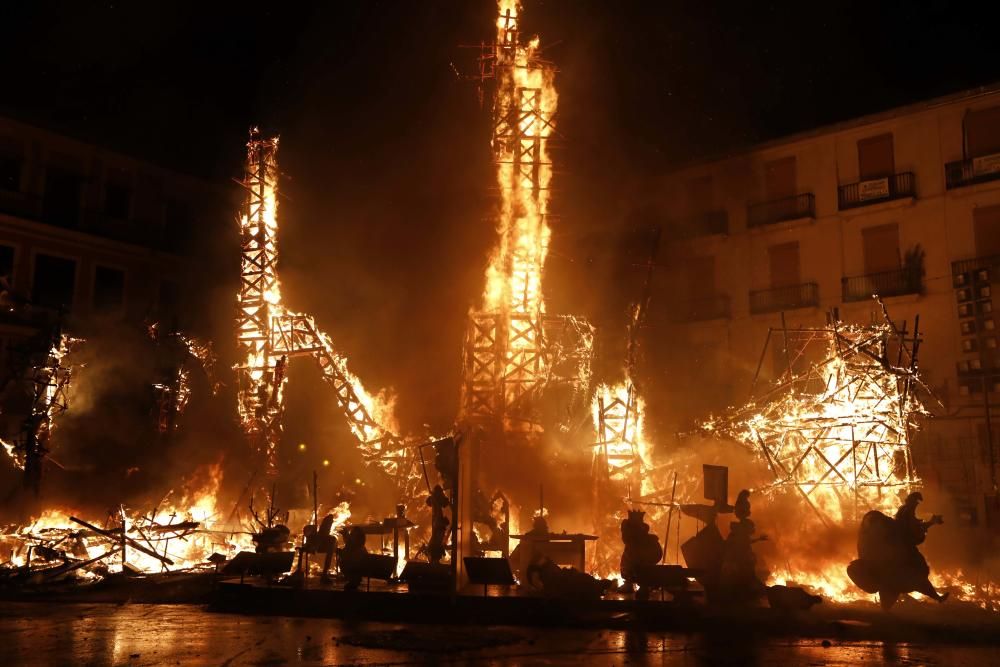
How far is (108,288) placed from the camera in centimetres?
3044

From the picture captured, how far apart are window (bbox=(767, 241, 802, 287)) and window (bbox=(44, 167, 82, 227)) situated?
80.4 ft

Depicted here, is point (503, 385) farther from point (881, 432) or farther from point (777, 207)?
point (777, 207)

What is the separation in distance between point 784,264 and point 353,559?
66.2 feet

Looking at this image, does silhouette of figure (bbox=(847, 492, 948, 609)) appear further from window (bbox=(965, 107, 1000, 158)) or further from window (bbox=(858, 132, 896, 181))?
window (bbox=(858, 132, 896, 181))

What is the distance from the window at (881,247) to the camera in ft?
89.1

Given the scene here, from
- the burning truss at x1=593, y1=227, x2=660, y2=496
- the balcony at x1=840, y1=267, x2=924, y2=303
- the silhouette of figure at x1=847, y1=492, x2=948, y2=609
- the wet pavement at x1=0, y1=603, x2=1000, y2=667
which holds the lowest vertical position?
the wet pavement at x1=0, y1=603, x2=1000, y2=667

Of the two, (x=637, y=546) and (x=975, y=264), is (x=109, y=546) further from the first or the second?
(x=975, y=264)

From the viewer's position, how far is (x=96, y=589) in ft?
54.8

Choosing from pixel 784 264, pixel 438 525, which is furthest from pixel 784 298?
pixel 438 525

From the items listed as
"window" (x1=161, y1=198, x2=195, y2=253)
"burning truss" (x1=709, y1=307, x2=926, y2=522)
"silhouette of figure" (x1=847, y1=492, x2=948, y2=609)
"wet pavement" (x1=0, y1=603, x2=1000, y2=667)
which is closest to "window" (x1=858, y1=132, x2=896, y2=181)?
"burning truss" (x1=709, y1=307, x2=926, y2=522)

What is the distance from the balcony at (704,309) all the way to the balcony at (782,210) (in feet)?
9.54

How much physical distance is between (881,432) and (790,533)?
300cm

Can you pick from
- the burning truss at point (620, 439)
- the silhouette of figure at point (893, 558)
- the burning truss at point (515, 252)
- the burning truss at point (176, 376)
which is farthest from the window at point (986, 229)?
the burning truss at point (176, 376)

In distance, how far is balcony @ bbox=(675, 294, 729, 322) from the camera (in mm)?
30578
